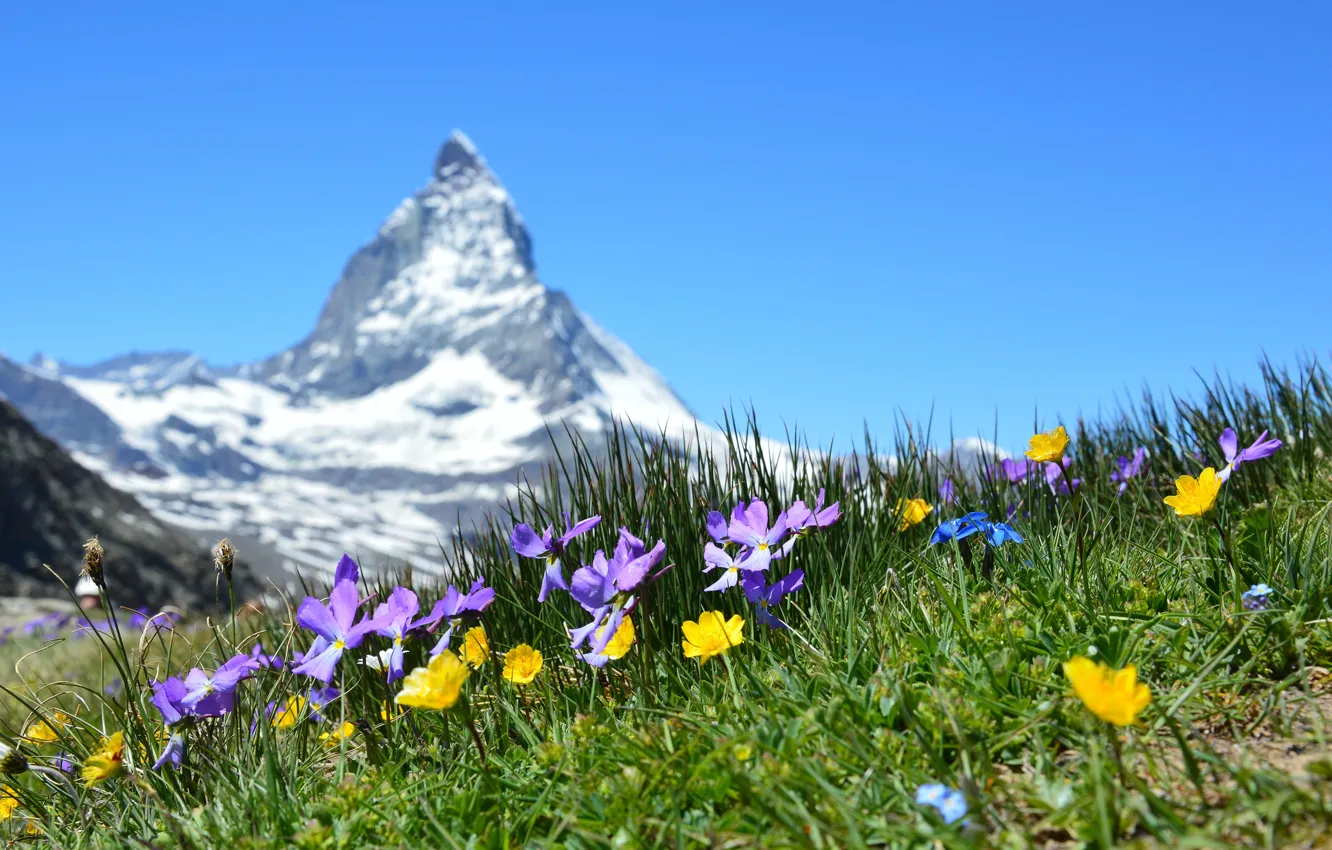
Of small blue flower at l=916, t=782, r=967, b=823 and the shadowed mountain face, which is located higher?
small blue flower at l=916, t=782, r=967, b=823

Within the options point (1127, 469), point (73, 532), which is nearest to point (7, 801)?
point (1127, 469)

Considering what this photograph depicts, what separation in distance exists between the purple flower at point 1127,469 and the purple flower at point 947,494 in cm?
84

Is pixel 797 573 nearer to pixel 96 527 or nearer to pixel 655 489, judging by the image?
pixel 655 489

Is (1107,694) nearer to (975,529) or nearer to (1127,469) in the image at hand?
(975,529)

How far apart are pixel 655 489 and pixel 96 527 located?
26122mm

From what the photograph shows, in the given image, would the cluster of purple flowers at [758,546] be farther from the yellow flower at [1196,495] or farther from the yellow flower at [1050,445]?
the yellow flower at [1196,495]

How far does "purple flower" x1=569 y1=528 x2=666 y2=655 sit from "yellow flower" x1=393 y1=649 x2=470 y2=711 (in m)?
0.58

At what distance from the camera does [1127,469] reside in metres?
5.50

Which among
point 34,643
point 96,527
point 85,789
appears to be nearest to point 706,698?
point 85,789

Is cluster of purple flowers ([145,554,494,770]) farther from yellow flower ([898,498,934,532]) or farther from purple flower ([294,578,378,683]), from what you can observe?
yellow flower ([898,498,934,532])

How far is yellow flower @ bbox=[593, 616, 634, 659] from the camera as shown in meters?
2.94

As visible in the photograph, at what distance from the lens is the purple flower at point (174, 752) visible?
2.98 meters

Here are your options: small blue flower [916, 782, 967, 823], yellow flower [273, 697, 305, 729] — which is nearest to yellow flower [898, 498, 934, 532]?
small blue flower [916, 782, 967, 823]

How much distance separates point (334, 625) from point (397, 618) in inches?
7.7
